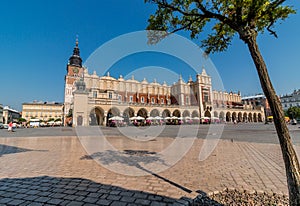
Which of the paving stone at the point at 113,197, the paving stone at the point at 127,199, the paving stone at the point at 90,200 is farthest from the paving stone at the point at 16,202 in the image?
the paving stone at the point at 127,199

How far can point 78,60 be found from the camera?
50.7 meters

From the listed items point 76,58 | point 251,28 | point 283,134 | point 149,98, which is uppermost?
point 76,58

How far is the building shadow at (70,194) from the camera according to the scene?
226cm

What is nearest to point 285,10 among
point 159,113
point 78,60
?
point 159,113

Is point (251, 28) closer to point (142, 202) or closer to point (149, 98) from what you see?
point (142, 202)

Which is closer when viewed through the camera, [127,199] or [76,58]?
[127,199]

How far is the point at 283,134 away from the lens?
6.13ft

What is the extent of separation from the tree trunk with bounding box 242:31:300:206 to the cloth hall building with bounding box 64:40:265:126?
1170 inches

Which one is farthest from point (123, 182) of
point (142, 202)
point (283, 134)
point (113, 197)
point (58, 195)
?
point (283, 134)

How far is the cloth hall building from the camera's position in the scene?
34000 millimetres

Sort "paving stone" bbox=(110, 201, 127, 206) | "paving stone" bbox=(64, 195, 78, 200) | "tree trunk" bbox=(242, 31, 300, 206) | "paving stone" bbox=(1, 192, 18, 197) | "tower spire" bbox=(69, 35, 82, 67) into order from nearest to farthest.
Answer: "tree trunk" bbox=(242, 31, 300, 206) → "paving stone" bbox=(110, 201, 127, 206) → "paving stone" bbox=(64, 195, 78, 200) → "paving stone" bbox=(1, 192, 18, 197) → "tower spire" bbox=(69, 35, 82, 67)

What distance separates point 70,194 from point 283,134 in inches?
126

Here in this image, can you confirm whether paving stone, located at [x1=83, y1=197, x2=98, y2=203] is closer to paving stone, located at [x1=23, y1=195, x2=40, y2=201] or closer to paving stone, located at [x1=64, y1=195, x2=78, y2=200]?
paving stone, located at [x1=64, y1=195, x2=78, y2=200]

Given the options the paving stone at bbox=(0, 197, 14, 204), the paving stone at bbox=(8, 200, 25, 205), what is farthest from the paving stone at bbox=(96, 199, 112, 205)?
the paving stone at bbox=(0, 197, 14, 204)
